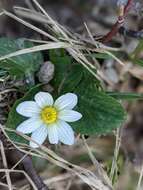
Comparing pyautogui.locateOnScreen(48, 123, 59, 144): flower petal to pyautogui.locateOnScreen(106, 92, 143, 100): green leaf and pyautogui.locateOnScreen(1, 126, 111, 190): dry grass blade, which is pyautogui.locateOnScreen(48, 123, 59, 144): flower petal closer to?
pyautogui.locateOnScreen(1, 126, 111, 190): dry grass blade

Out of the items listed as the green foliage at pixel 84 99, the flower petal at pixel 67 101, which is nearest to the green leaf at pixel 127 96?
the green foliage at pixel 84 99

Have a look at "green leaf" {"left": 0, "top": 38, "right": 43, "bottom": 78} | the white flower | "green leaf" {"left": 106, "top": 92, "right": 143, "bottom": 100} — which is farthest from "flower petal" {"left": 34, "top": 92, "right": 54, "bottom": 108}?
"green leaf" {"left": 106, "top": 92, "right": 143, "bottom": 100}

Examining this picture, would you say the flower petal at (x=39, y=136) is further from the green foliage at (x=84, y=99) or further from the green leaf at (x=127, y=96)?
the green leaf at (x=127, y=96)

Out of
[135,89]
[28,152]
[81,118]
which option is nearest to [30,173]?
[28,152]

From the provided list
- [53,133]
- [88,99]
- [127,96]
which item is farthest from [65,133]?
[127,96]

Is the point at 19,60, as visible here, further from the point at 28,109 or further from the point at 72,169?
the point at 72,169

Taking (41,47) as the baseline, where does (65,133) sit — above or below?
below
